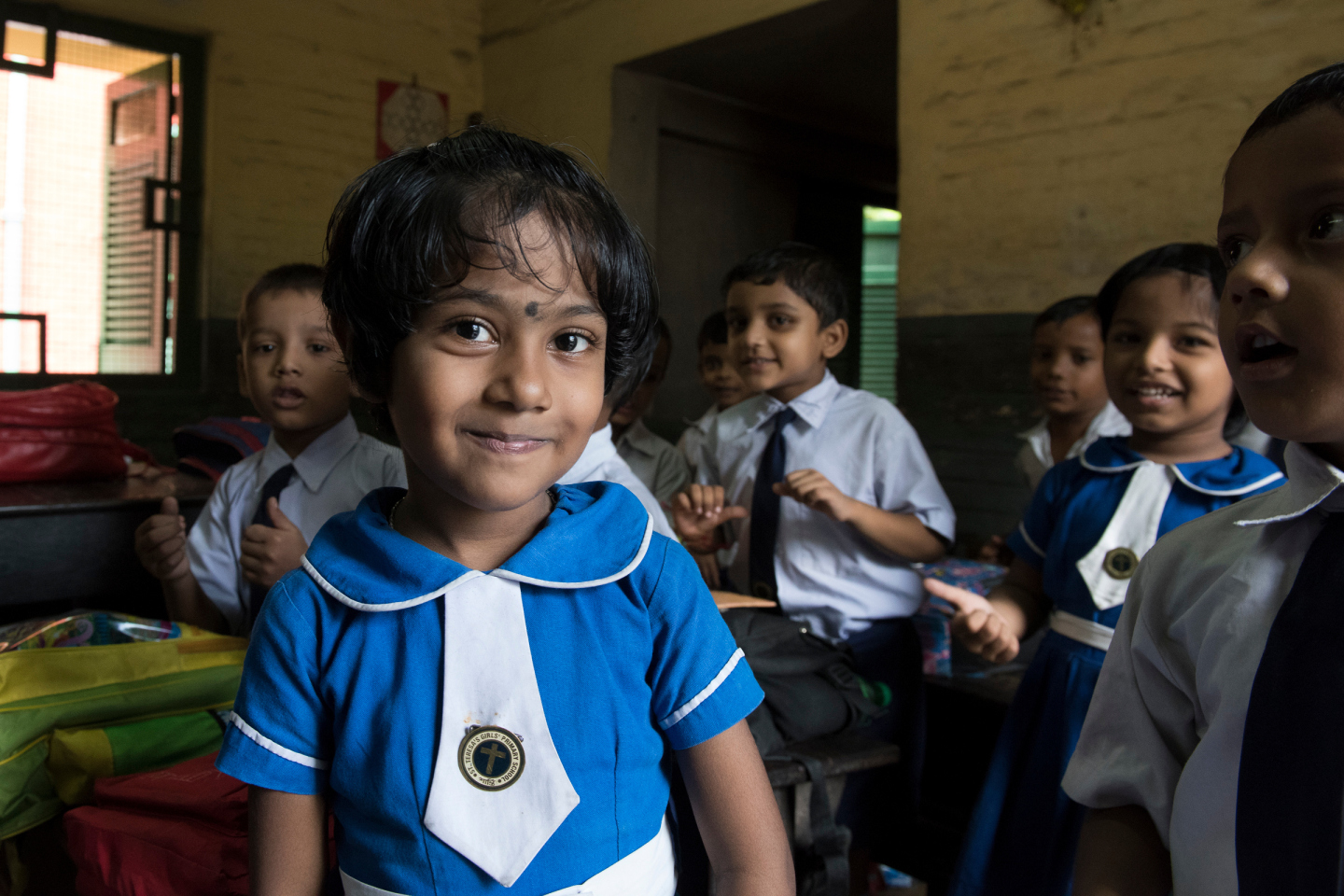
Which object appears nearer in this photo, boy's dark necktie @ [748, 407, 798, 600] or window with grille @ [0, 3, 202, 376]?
boy's dark necktie @ [748, 407, 798, 600]

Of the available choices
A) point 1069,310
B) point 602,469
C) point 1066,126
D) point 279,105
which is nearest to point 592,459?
point 602,469

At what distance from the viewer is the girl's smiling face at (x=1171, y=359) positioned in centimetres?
154

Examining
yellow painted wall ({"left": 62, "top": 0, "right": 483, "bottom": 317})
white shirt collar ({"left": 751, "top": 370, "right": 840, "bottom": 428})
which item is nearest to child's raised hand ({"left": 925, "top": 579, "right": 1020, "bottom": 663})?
white shirt collar ({"left": 751, "top": 370, "right": 840, "bottom": 428})

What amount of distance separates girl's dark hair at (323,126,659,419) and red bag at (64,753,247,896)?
2.09ft

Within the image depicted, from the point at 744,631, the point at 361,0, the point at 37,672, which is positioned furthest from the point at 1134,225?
the point at 361,0

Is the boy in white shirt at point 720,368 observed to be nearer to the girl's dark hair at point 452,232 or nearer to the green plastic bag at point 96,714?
the green plastic bag at point 96,714

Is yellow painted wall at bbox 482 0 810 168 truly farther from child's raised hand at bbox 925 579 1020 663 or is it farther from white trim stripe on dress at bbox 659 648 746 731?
white trim stripe on dress at bbox 659 648 746 731

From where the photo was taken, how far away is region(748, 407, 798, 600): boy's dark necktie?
7.50 feet

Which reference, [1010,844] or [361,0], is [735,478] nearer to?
[1010,844]

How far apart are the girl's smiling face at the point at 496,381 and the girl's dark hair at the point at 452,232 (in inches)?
0.6

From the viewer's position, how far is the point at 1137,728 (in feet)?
2.88

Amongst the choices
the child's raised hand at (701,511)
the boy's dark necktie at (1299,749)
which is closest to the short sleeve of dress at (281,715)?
the boy's dark necktie at (1299,749)

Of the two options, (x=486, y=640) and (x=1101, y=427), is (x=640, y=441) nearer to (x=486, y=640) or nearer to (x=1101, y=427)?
(x=1101, y=427)

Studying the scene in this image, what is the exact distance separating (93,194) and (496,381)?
521cm
